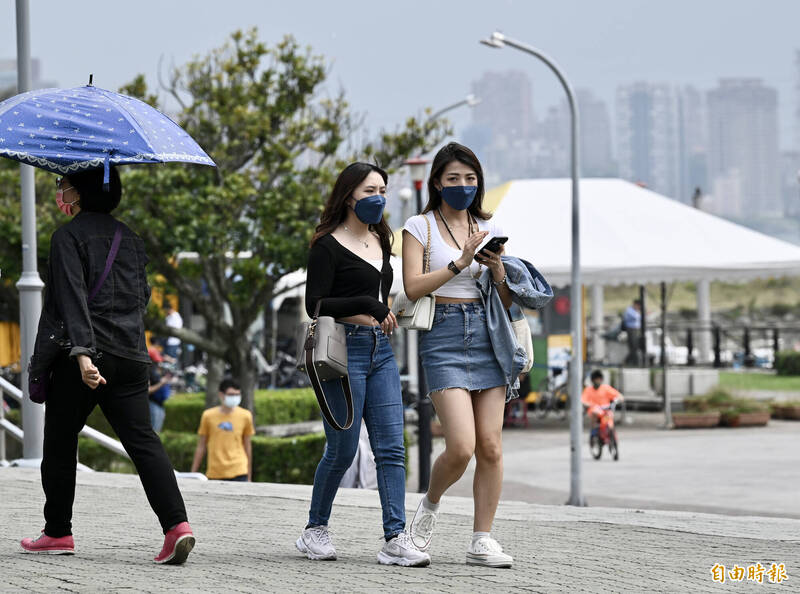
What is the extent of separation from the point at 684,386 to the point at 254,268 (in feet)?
35.2

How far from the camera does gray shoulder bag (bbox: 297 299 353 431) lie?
19.1 feet

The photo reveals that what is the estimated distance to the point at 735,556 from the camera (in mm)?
6270

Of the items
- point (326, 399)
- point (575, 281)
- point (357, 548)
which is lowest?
point (357, 548)

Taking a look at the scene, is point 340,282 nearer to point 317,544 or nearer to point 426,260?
point 426,260

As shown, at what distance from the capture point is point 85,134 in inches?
230

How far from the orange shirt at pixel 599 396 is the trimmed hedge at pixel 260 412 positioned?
4491 mm

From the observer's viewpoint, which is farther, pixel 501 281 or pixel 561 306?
pixel 561 306

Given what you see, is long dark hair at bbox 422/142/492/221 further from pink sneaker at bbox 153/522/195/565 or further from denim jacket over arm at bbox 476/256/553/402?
pink sneaker at bbox 153/522/195/565

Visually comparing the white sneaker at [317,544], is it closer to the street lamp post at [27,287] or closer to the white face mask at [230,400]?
the street lamp post at [27,287]

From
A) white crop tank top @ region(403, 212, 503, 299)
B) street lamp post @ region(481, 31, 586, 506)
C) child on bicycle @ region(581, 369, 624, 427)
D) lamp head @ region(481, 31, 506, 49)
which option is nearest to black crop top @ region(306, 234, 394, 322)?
white crop tank top @ region(403, 212, 503, 299)

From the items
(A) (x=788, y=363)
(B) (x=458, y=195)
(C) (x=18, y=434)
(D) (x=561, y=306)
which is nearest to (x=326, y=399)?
(B) (x=458, y=195)

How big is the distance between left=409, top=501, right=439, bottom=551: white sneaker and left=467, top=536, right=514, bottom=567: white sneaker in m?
0.21

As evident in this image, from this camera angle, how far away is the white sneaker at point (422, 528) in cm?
598

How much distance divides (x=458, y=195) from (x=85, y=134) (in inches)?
61.2
